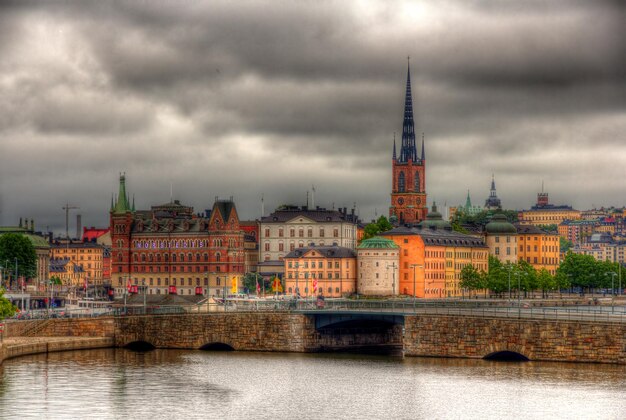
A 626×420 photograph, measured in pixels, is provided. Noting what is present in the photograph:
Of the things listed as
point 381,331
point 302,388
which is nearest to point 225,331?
point 381,331

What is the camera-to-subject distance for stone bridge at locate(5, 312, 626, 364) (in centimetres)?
10412

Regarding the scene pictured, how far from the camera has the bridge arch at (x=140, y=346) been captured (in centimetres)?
12547

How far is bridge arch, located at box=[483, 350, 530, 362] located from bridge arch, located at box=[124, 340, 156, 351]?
105 feet

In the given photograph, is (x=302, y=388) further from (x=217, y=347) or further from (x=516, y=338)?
(x=217, y=347)

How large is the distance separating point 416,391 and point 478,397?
505 cm

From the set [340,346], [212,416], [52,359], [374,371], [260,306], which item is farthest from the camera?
[260,306]

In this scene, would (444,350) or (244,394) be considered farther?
(444,350)

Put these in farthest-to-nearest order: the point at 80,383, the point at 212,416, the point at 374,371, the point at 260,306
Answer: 1. the point at 260,306
2. the point at 374,371
3. the point at 80,383
4. the point at 212,416

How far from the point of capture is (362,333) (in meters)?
128

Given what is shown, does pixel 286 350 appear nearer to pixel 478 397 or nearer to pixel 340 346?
pixel 340 346

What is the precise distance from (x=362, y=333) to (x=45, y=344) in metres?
29.1

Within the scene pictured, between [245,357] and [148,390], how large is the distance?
21.5m

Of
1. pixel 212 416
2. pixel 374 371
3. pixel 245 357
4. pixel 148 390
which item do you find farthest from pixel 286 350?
pixel 212 416

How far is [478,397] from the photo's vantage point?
91688mm
